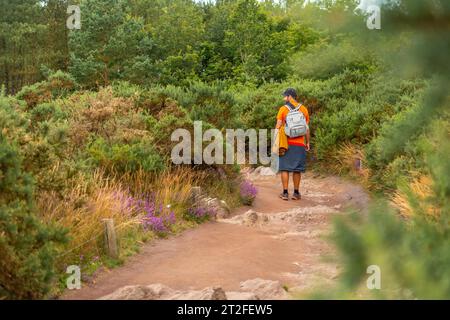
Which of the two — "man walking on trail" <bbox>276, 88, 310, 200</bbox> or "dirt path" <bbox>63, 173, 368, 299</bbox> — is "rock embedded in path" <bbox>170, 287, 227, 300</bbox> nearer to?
"dirt path" <bbox>63, 173, 368, 299</bbox>

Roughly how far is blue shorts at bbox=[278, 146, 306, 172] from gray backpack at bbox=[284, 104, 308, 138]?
0.36 metres

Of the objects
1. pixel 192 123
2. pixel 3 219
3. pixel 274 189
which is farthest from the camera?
pixel 274 189

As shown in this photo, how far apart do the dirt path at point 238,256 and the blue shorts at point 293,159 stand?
865mm

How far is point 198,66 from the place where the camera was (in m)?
42.3

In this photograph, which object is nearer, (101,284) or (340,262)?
(340,262)

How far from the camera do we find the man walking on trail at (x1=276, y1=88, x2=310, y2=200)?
451 inches

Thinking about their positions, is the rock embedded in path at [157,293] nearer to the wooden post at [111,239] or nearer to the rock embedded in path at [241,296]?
the rock embedded in path at [241,296]

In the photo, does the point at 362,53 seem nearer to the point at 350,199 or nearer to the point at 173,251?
the point at 173,251

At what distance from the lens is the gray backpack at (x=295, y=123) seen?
11406mm

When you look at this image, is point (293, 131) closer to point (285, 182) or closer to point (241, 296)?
point (285, 182)

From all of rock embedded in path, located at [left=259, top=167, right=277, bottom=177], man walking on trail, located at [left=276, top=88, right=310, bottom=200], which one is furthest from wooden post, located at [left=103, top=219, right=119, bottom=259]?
rock embedded in path, located at [left=259, top=167, right=277, bottom=177]

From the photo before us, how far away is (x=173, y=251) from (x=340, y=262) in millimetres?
5393

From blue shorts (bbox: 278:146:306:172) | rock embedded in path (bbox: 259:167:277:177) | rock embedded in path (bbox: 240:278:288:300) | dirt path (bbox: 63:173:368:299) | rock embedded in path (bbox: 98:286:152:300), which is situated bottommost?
rock embedded in path (bbox: 259:167:277:177)
